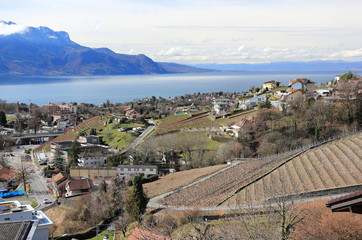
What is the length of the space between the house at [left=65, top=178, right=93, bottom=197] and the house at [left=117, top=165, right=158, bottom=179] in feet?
10.2

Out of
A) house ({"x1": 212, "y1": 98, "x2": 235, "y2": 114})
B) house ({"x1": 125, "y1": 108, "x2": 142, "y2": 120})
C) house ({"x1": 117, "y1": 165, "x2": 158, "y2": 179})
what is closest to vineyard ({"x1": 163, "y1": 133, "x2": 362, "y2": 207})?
house ({"x1": 117, "y1": 165, "x2": 158, "y2": 179})

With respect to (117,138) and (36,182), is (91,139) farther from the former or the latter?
(36,182)

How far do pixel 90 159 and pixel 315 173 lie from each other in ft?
79.5

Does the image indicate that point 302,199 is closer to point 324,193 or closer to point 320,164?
point 324,193

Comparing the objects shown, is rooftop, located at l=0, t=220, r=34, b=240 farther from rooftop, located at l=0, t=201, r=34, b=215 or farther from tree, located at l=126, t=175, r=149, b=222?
tree, located at l=126, t=175, r=149, b=222

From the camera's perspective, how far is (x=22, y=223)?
11.0 m

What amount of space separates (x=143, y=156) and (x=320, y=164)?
62.4ft

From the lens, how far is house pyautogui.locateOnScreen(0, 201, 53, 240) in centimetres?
1038

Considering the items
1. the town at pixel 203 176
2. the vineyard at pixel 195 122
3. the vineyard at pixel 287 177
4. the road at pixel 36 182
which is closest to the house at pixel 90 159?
the town at pixel 203 176

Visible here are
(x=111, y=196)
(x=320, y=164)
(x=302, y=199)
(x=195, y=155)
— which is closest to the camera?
(x=302, y=199)

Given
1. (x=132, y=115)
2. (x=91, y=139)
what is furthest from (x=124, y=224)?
(x=132, y=115)

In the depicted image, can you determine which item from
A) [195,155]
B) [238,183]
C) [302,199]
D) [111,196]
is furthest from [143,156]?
[302,199]

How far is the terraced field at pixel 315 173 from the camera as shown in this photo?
47.0 ft

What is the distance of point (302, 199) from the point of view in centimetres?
1344
